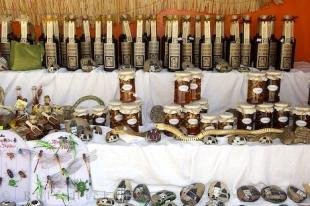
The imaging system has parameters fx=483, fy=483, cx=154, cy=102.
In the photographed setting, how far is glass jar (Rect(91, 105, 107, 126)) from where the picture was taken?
2463 millimetres

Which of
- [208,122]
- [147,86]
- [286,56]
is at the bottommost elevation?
[208,122]

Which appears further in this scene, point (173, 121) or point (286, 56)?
point (286, 56)

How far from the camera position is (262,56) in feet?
8.99

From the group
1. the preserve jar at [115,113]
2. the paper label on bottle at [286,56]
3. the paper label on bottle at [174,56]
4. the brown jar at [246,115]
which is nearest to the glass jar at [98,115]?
the preserve jar at [115,113]

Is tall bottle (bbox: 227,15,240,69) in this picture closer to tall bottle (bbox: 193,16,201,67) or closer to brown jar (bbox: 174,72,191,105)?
tall bottle (bbox: 193,16,201,67)

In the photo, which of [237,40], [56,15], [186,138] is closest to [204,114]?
[186,138]

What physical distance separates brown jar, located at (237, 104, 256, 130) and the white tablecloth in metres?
0.35

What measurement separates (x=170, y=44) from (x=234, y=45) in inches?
14.7

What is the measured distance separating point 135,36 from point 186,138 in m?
0.86

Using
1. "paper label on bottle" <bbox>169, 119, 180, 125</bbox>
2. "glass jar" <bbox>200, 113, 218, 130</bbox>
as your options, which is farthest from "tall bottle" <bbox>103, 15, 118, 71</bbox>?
"glass jar" <bbox>200, 113, 218, 130</bbox>

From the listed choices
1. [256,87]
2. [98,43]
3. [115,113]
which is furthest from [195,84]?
[98,43]

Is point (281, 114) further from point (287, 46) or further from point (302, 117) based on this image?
point (287, 46)

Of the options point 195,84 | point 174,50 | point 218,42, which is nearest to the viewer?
point 195,84

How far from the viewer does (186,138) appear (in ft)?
7.59
